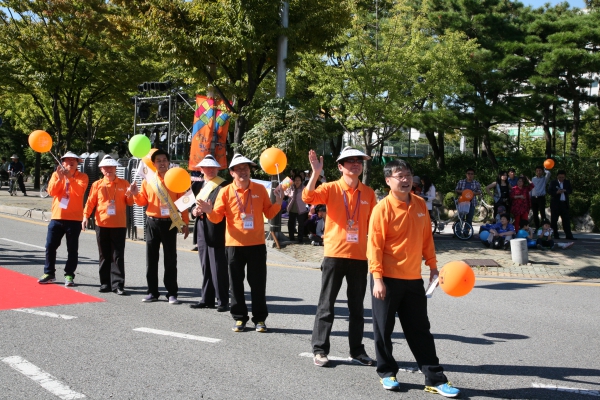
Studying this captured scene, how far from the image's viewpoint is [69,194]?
9250 millimetres

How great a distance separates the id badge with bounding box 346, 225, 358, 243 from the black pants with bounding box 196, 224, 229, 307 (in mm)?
2472

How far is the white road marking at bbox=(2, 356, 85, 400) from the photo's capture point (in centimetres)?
490

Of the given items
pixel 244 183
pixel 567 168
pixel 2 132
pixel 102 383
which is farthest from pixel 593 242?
pixel 2 132

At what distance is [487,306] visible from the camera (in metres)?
8.77

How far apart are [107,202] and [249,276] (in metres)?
2.99

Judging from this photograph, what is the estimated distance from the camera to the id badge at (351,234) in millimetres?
5821

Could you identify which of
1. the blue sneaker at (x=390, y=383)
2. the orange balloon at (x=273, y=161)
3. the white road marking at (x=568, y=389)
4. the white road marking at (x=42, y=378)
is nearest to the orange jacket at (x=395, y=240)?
the blue sneaker at (x=390, y=383)

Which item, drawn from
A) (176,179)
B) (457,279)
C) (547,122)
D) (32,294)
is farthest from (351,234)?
(547,122)

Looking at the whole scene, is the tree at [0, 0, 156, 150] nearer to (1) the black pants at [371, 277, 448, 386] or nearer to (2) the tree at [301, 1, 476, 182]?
(2) the tree at [301, 1, 476, 182]

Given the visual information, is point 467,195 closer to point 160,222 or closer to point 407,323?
point 160,222

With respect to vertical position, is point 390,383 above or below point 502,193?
below

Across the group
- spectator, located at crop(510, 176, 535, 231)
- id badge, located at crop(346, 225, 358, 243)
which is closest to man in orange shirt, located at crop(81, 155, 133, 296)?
id badge, located at crop(346, 225, 358, 243)

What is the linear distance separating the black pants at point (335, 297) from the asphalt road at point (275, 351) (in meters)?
0.23

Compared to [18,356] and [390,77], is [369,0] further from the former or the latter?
[18,356]
